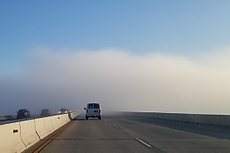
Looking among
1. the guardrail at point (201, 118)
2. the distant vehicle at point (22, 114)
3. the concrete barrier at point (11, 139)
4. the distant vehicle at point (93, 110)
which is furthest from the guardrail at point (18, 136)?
the distant vehicle at point (22, 114)

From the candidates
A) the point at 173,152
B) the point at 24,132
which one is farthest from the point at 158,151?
the point at 24,132

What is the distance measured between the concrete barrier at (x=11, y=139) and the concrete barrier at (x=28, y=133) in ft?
2.53

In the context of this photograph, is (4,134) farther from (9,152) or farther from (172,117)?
(172,117)

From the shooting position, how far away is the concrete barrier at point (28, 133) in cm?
1944

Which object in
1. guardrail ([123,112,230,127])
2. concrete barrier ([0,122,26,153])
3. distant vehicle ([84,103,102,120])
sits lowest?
concrete barrier ([0,122,26,153])

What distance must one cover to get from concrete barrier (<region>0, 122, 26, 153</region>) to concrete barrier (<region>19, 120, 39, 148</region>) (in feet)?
2.53

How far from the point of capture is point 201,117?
1944 inches

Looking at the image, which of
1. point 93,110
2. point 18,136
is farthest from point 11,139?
point 93,110

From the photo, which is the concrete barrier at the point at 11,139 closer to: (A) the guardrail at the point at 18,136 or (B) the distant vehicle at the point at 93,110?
(A) the guardrail at the point at 18,136

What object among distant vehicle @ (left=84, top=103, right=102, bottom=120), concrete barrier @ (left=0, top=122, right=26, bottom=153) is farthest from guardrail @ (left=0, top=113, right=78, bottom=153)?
distant vehicle @ (left=84, top=103, right=102, bottom=120)

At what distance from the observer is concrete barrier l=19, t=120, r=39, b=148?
19.4 m

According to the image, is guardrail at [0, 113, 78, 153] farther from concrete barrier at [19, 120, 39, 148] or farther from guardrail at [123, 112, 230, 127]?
guardrail at [123, 112, 230, 127]

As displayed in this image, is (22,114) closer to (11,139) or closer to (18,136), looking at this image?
(18,136)

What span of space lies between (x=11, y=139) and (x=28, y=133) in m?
4.63
